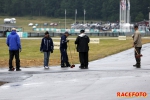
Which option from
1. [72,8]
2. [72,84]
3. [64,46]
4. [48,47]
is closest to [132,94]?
[72,84]

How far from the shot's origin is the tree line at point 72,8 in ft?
457

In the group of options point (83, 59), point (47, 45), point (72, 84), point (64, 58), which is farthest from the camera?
point (64, 58)

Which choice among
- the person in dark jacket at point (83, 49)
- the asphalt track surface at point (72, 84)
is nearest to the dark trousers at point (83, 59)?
the person in dark jacket at point (83, 49)

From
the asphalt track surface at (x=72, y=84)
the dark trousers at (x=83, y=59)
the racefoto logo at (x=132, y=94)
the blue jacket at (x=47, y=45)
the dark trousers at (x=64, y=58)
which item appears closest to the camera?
the racefoto logo at (x=132, y=94)

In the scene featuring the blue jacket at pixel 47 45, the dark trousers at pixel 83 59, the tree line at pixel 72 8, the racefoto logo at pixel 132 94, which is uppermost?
the tree line at pixel 72 8

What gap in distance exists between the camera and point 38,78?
56.2 feet

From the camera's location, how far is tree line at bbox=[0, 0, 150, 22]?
457 feet

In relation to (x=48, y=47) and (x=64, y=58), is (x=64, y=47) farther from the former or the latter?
(x=48, y=47)

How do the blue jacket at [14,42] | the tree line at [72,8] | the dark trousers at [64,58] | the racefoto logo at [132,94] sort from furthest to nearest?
the tree line at [72,8] → the dark trousers at [64,58] → the blue jacket at [14,42] → the racefoto logo at [132,94]

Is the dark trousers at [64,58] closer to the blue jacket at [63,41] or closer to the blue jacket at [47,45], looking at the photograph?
the blue jacket at [63,41]

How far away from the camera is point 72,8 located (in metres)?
145

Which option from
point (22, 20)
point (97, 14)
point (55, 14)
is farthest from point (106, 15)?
point (22, 20)

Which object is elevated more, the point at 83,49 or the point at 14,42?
the point at 14,42

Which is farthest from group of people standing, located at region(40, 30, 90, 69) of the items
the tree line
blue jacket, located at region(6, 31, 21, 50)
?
the tree line
